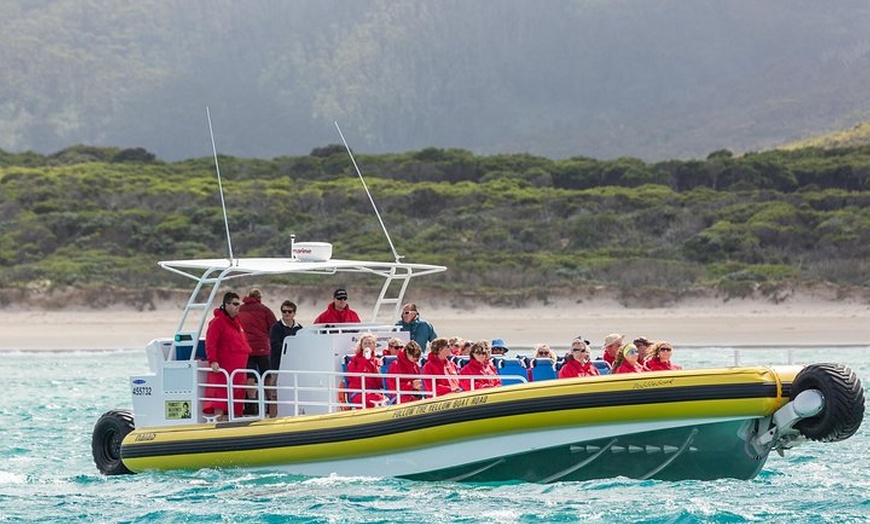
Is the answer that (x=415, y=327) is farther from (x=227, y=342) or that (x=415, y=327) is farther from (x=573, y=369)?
(x=573, y=369)

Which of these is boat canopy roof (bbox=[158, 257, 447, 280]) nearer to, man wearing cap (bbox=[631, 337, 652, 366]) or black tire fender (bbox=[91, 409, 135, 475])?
black tire fender (bbox=[91, 409, 135, 475])

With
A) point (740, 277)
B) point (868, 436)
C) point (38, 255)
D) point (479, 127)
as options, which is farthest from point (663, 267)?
point (479, 127)

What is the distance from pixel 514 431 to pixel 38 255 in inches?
1261

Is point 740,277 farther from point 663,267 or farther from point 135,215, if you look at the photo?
point 135,215

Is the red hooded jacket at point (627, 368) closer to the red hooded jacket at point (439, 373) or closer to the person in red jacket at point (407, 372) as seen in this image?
the red hooded jacket at point (439, 373)

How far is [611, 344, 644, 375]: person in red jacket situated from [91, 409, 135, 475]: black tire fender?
479 cm

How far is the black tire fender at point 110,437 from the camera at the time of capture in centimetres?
1438

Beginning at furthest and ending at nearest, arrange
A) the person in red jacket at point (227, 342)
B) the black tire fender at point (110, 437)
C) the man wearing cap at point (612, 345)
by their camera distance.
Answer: the black tire fender at point (110, 437) → the person in red jacket at point (227, 342) → the man wearing cap at point (612, 345)

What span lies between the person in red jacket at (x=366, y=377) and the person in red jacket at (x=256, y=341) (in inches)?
35.4

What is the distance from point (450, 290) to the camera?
33562 mm

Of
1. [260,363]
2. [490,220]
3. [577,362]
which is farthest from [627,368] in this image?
[490,220]

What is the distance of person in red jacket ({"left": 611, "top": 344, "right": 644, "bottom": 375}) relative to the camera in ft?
40.3

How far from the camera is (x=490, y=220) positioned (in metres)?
44.3

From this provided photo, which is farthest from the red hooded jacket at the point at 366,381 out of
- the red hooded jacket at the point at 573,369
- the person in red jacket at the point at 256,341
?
the red hooded jacket at the point at 573,369
